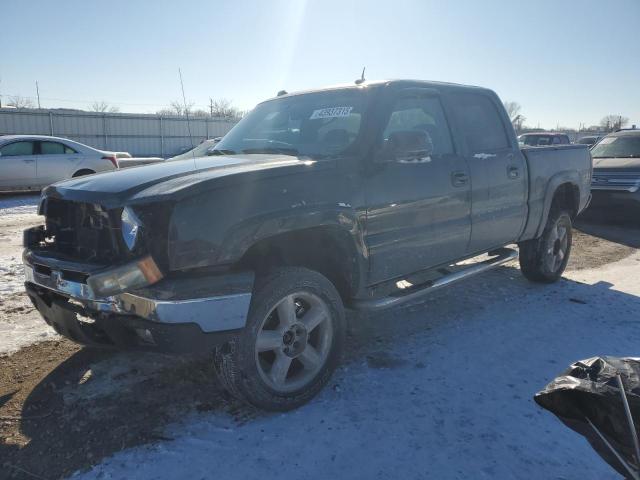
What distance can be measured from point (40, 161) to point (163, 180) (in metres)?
12.1

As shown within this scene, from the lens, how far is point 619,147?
36.4 feet

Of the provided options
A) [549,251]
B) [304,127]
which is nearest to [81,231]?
[304,127]

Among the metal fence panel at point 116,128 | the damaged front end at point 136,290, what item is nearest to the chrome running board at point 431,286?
the damaged front end at point 136,290

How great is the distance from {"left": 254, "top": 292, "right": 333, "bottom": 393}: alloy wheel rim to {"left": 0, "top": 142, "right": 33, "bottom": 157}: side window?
12.3m

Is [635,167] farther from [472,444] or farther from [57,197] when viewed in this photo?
[57,197]

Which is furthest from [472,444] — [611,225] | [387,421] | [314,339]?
[611,225]

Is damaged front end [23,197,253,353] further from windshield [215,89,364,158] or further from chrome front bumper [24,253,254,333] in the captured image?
windshield [215,89,364,158]

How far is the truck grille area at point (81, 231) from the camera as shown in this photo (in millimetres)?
2633

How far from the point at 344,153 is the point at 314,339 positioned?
Answer: 129 cm

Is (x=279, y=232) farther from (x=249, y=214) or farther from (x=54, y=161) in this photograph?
(x=54, y=161)

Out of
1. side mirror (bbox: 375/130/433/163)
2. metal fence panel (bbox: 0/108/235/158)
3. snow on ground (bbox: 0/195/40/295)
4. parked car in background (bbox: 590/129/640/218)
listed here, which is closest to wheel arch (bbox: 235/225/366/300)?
side mirror (bbox: 375/130/433/163)

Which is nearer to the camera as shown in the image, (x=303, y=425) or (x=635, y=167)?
(x=303, y=425)

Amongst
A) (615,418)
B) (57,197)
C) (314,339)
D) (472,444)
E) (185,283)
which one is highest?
(57,197)

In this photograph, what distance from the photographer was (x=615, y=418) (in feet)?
5.42
